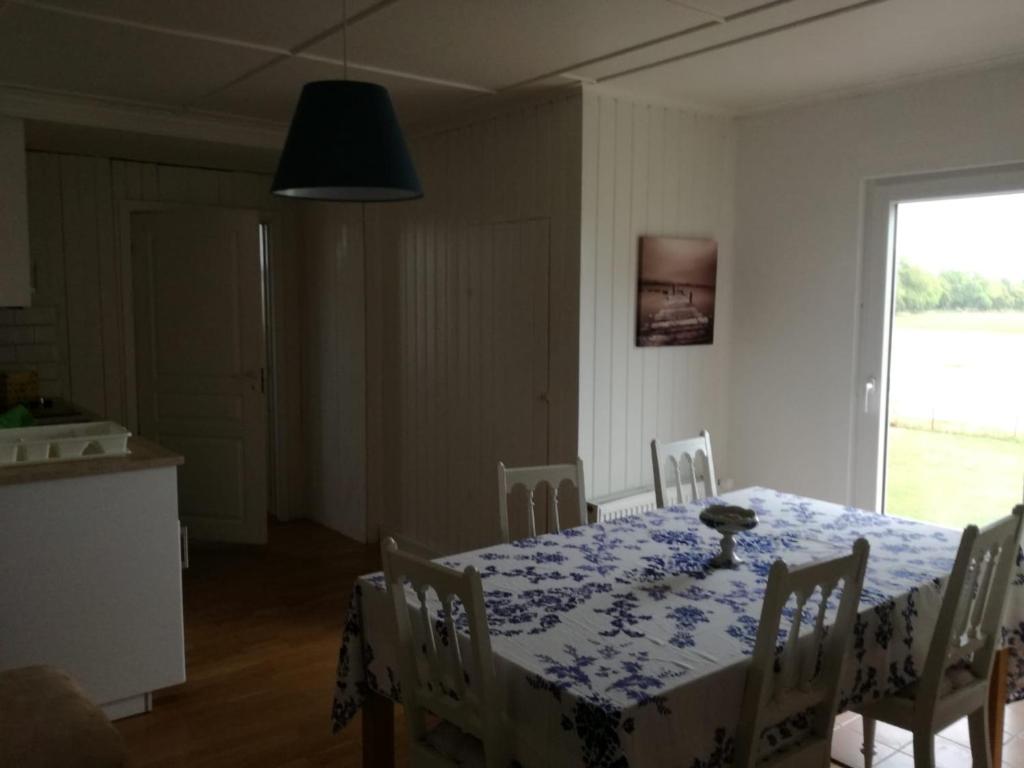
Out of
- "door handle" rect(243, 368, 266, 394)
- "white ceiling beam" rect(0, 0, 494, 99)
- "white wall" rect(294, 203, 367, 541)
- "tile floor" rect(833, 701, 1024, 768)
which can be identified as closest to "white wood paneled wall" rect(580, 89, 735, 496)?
"white ceiling beam" rect(0, 0, 494, 99)

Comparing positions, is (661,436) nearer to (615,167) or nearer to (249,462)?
(615,167)

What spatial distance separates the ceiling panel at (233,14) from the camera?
253 centimetres

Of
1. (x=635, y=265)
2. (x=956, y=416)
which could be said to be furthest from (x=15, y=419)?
(x=956, y=416)

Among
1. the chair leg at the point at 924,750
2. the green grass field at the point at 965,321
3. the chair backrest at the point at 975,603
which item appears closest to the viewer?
the chair backrest at the point at 975,603

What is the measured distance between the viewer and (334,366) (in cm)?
523

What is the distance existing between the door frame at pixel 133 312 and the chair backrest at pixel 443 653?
137 inches

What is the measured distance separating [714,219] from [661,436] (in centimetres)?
111

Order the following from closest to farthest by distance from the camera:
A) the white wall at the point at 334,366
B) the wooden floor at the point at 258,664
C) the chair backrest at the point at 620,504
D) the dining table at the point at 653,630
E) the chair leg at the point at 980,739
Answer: the dining table at the point at 653,630 < the chair leg at the point at 980,739 < the wooden floor at the point at 258,664 < the chair backrest at the point at 620,504 < the white wall at the point at 334,366

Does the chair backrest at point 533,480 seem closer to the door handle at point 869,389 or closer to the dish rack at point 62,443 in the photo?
the dish rack at point 62,443

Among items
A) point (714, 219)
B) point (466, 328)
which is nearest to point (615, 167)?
point (714, 219)

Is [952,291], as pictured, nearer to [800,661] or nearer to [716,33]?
[716,33]

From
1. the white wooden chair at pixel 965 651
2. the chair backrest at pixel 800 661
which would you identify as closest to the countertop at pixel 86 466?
the chair backrest at pixel 800 661

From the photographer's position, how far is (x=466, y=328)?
4.18 m

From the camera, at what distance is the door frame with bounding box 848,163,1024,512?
3.58m
